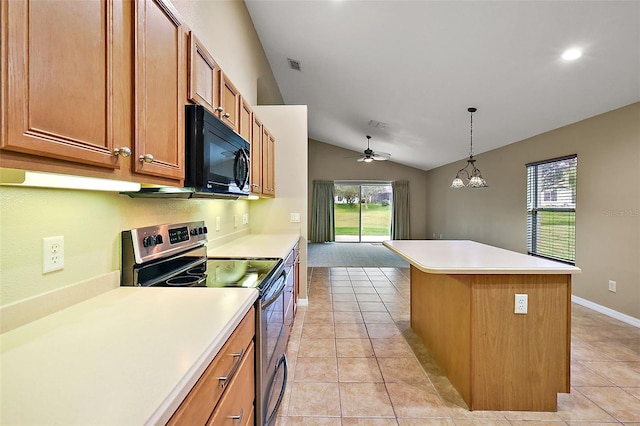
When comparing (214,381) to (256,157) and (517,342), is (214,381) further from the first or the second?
(256,157)

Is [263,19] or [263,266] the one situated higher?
[263,19]

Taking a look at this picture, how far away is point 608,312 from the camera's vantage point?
329 centimetres

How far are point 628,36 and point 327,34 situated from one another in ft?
8.45

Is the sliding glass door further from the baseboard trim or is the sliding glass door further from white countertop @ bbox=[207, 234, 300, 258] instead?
white countertop @ bbox=[207, 234, 300, 258]

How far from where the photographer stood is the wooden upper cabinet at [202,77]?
4.36 ft

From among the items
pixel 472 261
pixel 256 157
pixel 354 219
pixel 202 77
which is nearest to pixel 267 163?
pixel 256 157

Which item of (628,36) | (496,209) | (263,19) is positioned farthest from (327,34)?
(496,209)

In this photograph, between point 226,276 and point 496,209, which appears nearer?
point 226,276

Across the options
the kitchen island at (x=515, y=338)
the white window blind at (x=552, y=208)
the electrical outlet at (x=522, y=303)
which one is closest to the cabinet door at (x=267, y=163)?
the kitchen island at (x=515, y=338)

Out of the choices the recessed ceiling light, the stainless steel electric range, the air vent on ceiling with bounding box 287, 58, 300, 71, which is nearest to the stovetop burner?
the stainless steel electric range

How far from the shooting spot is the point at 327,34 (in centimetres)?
324

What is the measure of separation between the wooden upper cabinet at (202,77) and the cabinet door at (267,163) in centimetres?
122

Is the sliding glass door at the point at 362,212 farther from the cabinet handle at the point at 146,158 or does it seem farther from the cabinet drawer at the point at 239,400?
the cabinet handle at the point at 146,158

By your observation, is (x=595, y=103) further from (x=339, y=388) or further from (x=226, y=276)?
(x=226, y=276)
